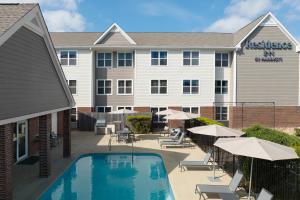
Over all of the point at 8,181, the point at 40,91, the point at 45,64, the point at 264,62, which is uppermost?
the point at 264,62

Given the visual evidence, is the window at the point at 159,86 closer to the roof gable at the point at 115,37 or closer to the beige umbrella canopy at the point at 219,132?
the roof gable at the point at 115,37

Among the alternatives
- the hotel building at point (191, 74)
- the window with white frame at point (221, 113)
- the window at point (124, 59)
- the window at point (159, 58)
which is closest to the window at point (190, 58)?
the hotel building at point (191, 74)

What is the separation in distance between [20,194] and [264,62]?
28091 mm

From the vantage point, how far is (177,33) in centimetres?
3672

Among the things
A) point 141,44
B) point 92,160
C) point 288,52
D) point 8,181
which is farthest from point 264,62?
point 8,181

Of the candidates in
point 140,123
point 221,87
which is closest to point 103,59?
point 140,123

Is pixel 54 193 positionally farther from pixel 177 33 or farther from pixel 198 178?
pixel 177 33

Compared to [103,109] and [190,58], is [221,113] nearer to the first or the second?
[190,58]

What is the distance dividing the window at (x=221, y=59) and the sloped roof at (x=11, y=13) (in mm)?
24759

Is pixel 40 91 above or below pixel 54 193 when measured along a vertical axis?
above

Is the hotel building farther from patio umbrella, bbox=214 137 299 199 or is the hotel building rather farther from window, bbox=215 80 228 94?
patio umbrella, bbox=214 137 299 199

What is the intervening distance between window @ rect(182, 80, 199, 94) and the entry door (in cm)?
1813

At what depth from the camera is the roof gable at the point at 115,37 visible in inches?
1284

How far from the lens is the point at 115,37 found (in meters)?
32.9
